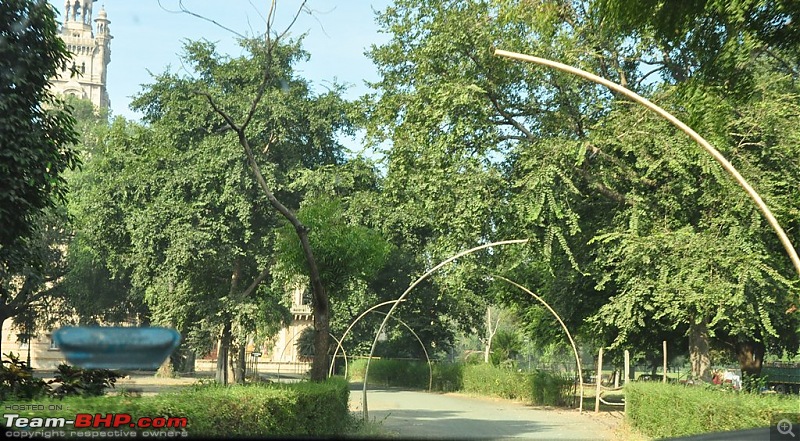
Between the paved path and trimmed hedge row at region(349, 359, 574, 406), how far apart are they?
53.9 inches

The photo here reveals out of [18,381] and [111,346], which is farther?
[18,381]

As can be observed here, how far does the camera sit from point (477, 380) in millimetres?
48688

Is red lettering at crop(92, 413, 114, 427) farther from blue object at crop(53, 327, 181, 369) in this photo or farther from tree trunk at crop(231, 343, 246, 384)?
tree trunk at crop(231, 343, 246, 384)

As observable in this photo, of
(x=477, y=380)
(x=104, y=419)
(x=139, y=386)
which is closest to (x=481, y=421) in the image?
(x=139, y=386)

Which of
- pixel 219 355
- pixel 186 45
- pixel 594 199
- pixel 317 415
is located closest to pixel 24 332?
pixel 219 355

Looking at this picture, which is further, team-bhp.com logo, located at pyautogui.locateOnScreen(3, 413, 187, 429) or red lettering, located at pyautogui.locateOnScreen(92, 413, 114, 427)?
red lettering, located at pyautogui.locateOnScreen(92, 413, 114, 427)

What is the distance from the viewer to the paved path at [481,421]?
22.9 m

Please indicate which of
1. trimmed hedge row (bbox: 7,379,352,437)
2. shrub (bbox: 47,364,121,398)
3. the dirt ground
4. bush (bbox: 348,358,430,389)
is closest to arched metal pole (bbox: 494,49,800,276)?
trimmed hedge row (bbox: 7,379,352,437)

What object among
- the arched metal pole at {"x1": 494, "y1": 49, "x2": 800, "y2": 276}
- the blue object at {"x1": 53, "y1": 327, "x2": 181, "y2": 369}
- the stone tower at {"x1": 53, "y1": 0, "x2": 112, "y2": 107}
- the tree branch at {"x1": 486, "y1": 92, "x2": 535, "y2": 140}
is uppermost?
the stone tower at {"x1": 53, "y1": 0, "x2": 112, "y2": 107}

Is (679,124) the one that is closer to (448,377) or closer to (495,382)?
(495,382)

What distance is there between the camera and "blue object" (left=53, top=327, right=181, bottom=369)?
3369mm

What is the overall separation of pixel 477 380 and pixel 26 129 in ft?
116

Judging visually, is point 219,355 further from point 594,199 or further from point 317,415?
point 317,415

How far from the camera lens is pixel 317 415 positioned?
16766 millimetres
